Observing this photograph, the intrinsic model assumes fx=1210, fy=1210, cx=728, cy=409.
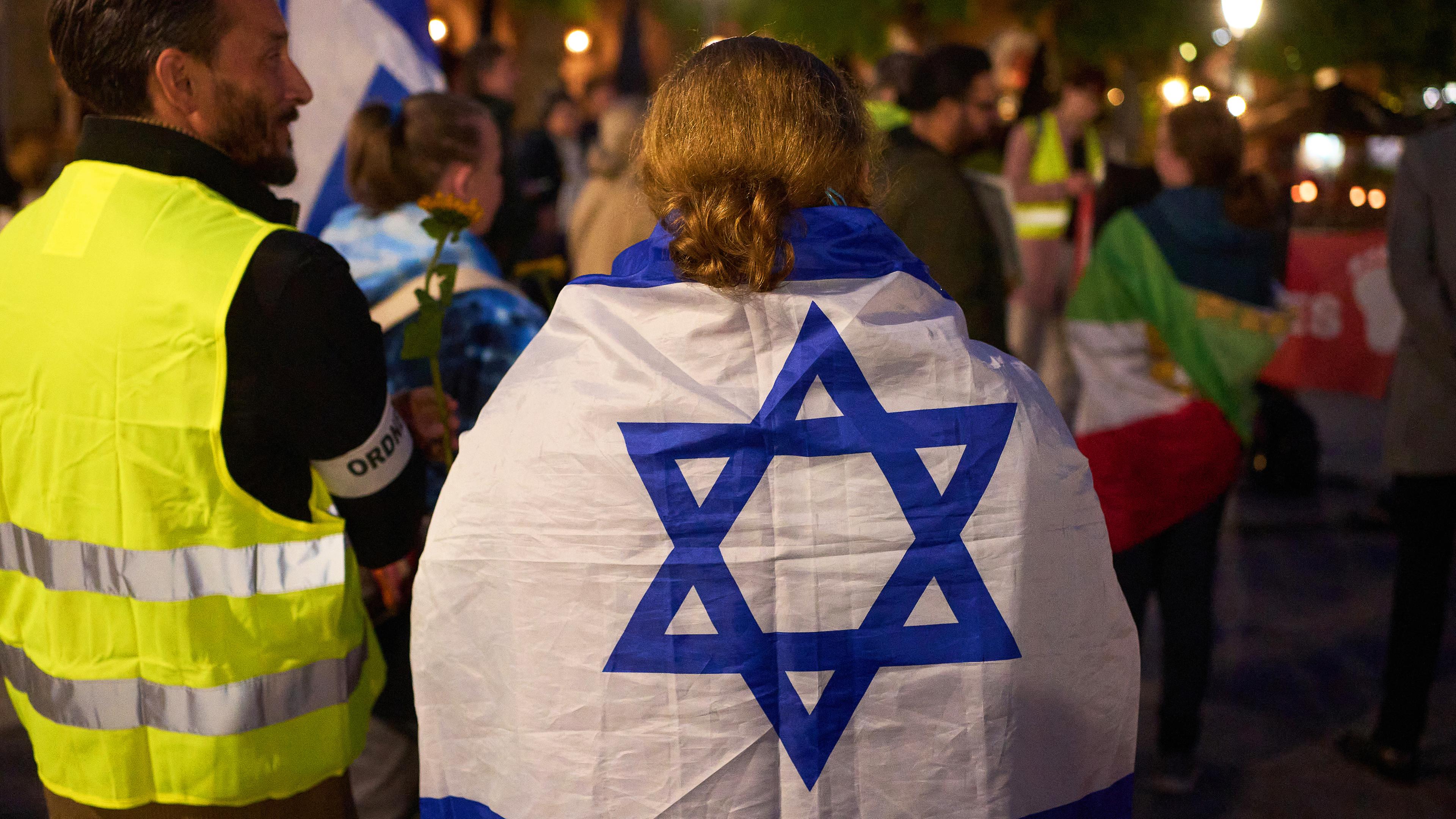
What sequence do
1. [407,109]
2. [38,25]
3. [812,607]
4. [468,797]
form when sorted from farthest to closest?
1. [38,25]
2. [407,109]
3. [468,797]
4. [812,607]

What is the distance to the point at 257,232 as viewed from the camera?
5.67 ft

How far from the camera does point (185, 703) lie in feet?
5.72

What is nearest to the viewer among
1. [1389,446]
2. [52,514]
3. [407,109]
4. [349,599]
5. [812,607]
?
[812,607]

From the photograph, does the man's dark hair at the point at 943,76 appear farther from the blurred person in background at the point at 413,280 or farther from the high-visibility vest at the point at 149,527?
the high-visibility vest at the point at 149,527

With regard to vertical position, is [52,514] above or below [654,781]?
above

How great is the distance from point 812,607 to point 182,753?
96 centimetres

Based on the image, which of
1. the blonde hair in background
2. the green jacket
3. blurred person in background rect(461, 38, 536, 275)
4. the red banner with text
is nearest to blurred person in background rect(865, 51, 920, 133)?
the green jacket

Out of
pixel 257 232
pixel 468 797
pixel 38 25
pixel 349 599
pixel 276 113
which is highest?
pixel 38 25

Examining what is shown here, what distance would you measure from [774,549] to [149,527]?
0.90m

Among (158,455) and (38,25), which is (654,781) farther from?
(38,25)

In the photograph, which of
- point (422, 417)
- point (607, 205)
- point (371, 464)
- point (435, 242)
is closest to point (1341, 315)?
point (607, 205)

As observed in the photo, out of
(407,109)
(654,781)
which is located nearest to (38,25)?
(407,109)

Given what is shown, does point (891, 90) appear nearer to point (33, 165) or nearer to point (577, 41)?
point (33, 165)

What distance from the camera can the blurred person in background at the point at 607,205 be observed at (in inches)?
157
